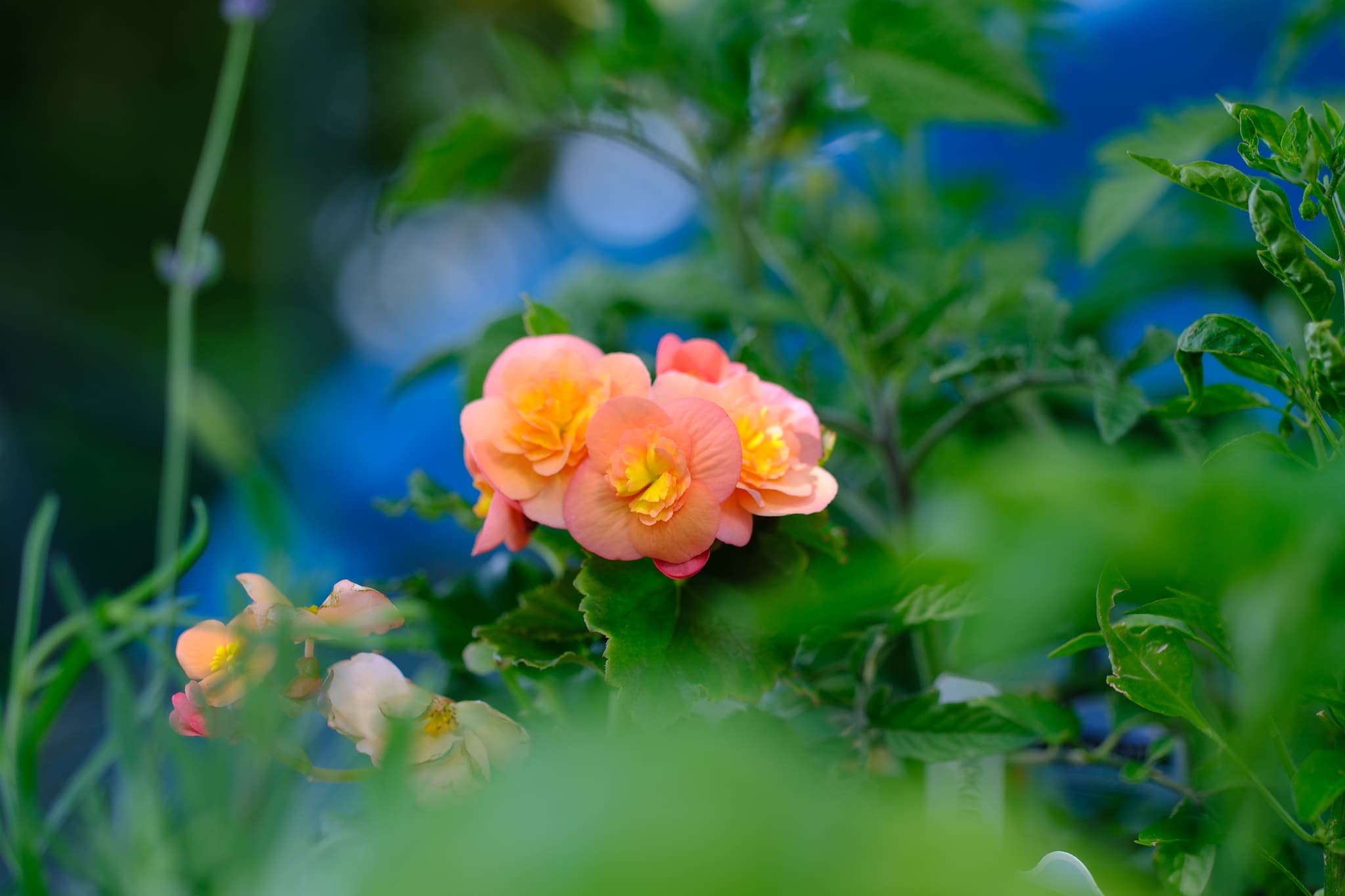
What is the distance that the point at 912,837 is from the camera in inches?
4.6

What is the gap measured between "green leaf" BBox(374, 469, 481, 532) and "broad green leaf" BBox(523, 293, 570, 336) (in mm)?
61

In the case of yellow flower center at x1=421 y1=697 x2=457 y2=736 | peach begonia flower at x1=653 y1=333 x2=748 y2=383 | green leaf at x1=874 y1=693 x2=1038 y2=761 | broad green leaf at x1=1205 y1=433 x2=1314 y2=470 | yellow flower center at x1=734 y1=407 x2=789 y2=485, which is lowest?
green leaf at x1=874 y1=693 x2=1038 y2=761

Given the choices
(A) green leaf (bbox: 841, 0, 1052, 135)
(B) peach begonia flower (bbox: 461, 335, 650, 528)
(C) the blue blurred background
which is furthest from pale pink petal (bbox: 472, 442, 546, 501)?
(C) the blue blurred background

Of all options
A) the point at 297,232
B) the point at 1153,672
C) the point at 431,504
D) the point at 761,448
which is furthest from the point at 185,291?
the point at 297,232

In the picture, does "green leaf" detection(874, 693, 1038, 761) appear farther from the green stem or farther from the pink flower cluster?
the green stem

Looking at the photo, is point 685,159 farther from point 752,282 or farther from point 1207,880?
point 1207,880

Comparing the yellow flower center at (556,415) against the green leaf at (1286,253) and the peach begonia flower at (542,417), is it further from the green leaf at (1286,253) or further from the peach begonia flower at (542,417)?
the green leaf at (1286,253)

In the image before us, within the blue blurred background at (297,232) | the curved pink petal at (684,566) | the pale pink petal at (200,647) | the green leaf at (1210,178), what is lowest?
the blue blurred background at (297,232)

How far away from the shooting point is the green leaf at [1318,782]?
18 cm

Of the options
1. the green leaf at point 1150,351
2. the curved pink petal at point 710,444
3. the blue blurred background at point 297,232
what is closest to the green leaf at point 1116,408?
the green leaf at point 1150,351

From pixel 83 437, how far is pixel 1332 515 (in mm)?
1876

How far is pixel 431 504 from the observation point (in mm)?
302

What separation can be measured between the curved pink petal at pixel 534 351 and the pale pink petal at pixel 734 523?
6cm

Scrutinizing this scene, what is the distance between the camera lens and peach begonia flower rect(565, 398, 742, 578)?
0.76 feet
